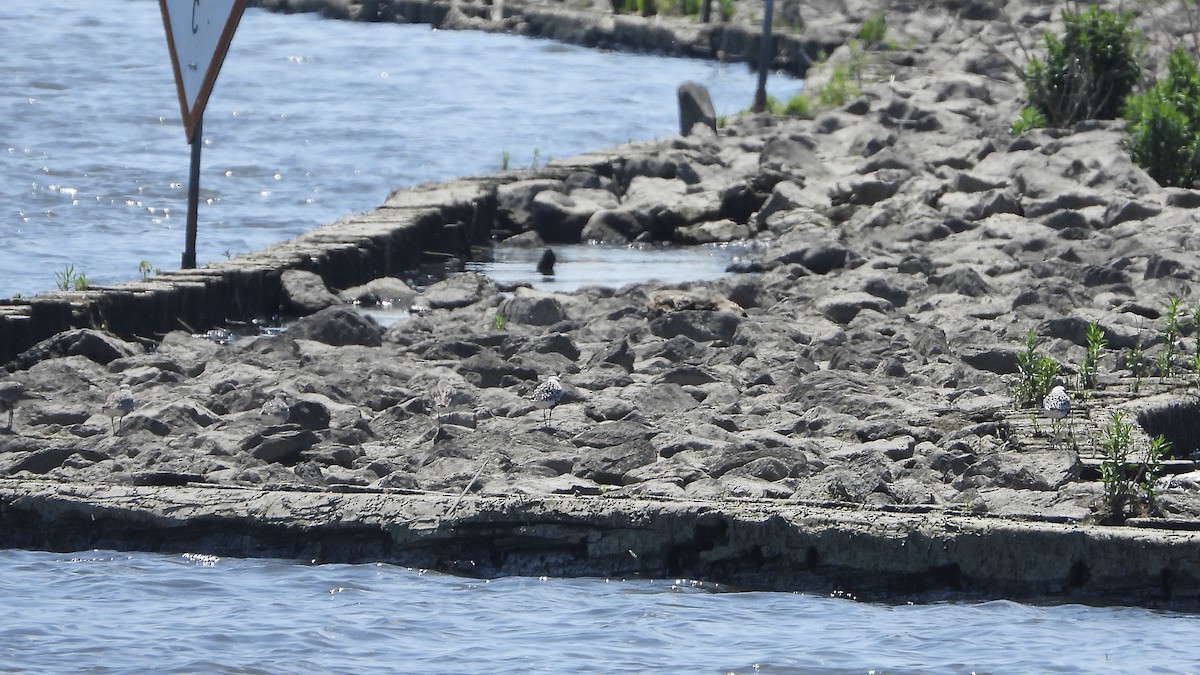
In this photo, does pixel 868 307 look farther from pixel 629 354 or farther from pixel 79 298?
pixel 79 298

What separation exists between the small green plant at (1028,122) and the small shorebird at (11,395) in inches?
404

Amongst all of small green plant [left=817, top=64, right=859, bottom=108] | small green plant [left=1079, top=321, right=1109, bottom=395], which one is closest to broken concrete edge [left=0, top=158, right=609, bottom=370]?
small green plant [left=1079, top=321, right=1109, bottom=395]

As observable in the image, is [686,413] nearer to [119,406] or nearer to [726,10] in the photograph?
[119,406]

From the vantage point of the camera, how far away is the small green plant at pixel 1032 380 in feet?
24.8

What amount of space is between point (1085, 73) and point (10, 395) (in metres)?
11.0

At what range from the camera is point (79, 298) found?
9109 mm

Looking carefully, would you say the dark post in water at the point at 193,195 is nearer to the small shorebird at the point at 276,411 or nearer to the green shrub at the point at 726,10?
the small shorebird at the point at 276,411

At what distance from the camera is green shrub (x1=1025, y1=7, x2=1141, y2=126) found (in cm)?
1630

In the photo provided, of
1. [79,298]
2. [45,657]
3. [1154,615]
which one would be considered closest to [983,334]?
[1154,615]

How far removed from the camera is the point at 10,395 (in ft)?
24.9

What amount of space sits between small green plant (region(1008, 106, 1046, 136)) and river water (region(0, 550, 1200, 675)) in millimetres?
11037

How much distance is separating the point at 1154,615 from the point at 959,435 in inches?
62.6

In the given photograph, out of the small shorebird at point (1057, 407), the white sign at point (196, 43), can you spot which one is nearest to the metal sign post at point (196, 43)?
the white sign at point (196, 43)

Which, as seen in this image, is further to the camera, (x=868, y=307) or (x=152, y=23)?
(x=152, y=23)
